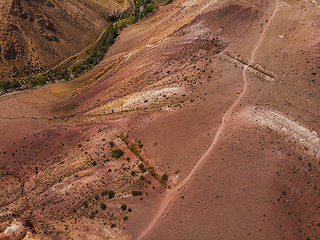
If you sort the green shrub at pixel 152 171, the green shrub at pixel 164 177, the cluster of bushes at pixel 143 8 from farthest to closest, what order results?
the cluster of bushes at pixel 143 8 → the green shrub at pixel 152 171 → the green shrub at pixel 164 177

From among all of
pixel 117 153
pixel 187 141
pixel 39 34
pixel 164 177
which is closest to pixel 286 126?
pixel 187 141

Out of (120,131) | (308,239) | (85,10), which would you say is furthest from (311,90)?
(85,10)

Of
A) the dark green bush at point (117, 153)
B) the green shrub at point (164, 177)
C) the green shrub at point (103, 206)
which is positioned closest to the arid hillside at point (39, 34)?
the dark green bush at point (117, 153)

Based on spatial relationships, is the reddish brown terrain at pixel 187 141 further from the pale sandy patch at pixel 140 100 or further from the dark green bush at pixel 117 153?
the pale sandy patch at pixel 140 100

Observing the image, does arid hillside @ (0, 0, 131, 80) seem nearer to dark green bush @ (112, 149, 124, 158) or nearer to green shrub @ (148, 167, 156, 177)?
dark green bush @ (112, 149, 124, 158)

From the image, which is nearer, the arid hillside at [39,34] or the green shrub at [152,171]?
the green shrub at [152,171]

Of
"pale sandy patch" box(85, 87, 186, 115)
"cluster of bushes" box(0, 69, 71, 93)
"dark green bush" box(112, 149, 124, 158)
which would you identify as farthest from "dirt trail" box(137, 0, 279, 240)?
"cluster of bushes" box(0, 69, 71, 93)
